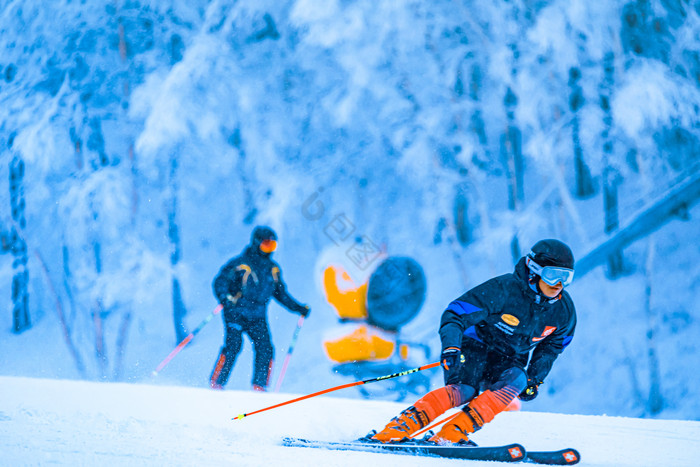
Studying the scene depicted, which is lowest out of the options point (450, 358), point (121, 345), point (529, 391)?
point (121, 345)

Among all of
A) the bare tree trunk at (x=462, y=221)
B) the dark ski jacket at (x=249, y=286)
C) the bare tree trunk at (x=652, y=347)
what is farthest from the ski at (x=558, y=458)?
the bare tree trunk at (x=462, y=221)

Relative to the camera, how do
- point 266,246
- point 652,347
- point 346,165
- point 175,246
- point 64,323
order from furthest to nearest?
point 64,323
point 175,246
point 346,165
point 652,347
point 266,246

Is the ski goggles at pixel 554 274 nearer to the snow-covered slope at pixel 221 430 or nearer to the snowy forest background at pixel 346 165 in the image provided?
the snow-covered slope at pixel 221 430

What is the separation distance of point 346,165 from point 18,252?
5.52 meters

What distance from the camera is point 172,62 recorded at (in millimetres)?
9539

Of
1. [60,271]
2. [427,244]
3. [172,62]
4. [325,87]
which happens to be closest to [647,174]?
[427,244]

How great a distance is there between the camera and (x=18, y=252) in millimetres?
9742

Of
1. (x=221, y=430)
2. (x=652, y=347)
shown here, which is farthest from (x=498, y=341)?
(x=652, y=347)

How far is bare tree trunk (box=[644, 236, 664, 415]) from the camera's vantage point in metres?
7.52

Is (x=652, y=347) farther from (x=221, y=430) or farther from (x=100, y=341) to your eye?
(x=100, y=341)

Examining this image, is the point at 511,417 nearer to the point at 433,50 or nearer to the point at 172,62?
the point at 433,50

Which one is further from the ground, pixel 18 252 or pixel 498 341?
pixel 18 252

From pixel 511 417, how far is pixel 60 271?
9134 millimetres

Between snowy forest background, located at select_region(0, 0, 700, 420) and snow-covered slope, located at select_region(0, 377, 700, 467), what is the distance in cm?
535
